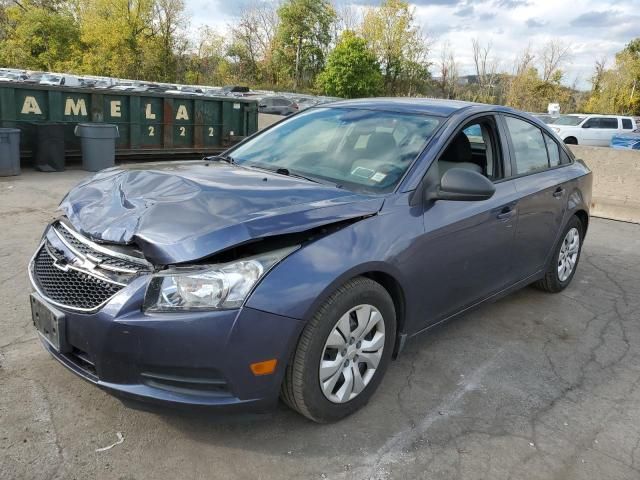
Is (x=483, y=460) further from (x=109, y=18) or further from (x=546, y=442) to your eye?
(x=109, y=18)

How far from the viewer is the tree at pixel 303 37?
177ft

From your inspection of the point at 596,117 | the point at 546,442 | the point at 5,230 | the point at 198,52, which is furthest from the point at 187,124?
the point at 198,52

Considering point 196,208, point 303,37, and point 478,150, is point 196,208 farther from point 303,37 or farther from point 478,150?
point 303,37

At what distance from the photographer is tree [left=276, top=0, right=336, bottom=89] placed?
53.9 m

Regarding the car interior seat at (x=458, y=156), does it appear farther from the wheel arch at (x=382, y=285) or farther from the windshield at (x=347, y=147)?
the wheel arch at (x=382, y=285)

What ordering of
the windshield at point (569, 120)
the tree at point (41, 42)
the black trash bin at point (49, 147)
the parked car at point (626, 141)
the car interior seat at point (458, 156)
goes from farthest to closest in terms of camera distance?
the tree at point (41, 42)
the windshield at point (569, 120)
the parked car at point (626, 141)
the black trash bin at point (49, 147)
the car interior seat at point (458, 156)

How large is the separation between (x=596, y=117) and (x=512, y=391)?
77.5ft

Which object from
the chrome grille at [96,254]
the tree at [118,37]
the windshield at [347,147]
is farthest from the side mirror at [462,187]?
the tree at [118,37]

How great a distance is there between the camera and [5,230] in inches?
238

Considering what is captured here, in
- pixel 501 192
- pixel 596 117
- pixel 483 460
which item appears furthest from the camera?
pixel 596 117

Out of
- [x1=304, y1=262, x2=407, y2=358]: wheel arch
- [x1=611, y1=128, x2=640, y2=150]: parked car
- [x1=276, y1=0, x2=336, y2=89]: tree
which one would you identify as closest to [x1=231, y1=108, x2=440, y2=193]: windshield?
[x1=304, y1=262, x2=407, y2=358]: wheel arch

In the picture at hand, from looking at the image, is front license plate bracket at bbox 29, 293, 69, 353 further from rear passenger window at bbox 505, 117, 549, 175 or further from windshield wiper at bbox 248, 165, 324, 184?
rear passenger window at bbox 505, 117, 549, 175

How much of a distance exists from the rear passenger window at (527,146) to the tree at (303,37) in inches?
2042

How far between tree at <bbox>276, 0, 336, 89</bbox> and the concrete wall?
4771 cm
